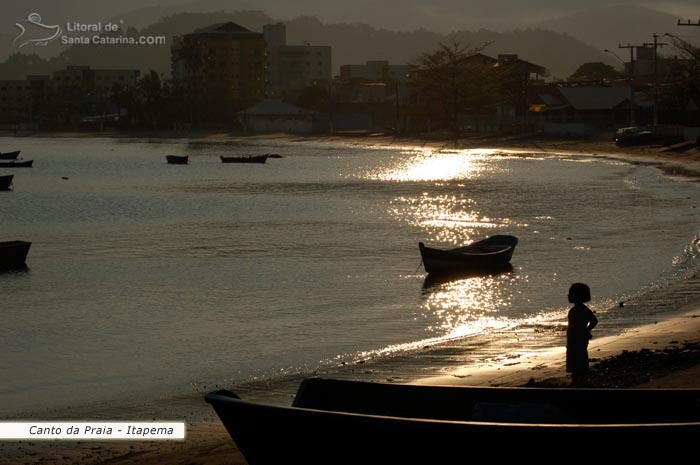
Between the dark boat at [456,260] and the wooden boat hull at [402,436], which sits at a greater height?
the wooden boat hull at [402,436]

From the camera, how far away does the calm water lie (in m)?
23.5

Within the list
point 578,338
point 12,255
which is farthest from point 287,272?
point 578,338

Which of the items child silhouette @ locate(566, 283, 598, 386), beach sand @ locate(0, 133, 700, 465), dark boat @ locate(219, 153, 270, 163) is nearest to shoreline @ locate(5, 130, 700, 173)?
dark boat @ locate(219, 153, 270, 163)

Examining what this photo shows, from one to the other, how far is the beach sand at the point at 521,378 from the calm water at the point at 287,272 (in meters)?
2.56

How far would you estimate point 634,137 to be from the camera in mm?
106875

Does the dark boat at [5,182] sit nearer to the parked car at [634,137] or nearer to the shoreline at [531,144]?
the shoreline at [531,144]

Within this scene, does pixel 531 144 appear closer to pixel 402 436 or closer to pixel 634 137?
pixel 634 137

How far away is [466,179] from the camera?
299ft

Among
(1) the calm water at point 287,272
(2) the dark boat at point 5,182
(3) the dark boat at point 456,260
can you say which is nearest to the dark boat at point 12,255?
(1) the calm water at point 287,272

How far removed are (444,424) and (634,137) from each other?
10123cm

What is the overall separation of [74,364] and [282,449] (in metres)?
13.1

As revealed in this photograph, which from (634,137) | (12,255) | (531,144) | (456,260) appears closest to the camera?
(456,260)

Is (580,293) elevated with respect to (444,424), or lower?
elevated

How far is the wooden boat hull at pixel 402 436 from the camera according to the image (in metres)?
10.1
